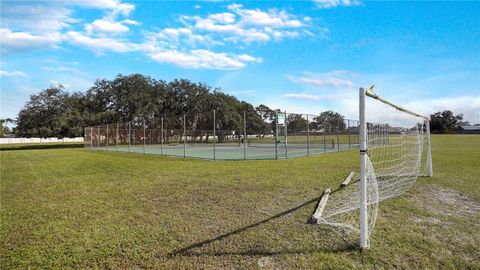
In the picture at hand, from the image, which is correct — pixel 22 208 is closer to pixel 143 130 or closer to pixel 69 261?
pixel 69 261

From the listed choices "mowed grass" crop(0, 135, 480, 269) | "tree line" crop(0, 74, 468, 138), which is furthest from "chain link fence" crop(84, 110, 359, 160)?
"mowed grass" crop(0, 135, 480, 269)

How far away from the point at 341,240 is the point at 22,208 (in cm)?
569

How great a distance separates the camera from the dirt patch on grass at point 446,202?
5.37 m

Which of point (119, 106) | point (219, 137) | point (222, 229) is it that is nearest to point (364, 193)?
point (222, 229)

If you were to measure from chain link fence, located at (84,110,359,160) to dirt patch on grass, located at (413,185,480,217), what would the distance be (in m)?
10.8

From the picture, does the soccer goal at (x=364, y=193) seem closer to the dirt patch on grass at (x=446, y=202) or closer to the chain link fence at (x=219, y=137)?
the dirt patch on grass at (x=446, y=202)

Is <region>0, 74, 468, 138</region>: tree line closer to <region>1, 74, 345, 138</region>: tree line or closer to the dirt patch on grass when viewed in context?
Answer: <region>1, 74, 345, 138</region>: tree line

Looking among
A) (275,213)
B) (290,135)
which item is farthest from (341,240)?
(290,135)

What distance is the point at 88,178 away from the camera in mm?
10273

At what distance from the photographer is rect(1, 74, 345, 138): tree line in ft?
129

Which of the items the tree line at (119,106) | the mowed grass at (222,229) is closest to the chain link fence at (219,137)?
the tree line at (119,106)

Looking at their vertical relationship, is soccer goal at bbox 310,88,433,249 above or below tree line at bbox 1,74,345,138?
below

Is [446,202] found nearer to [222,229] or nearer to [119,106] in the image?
[222,229]

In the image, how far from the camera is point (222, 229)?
183 inches
